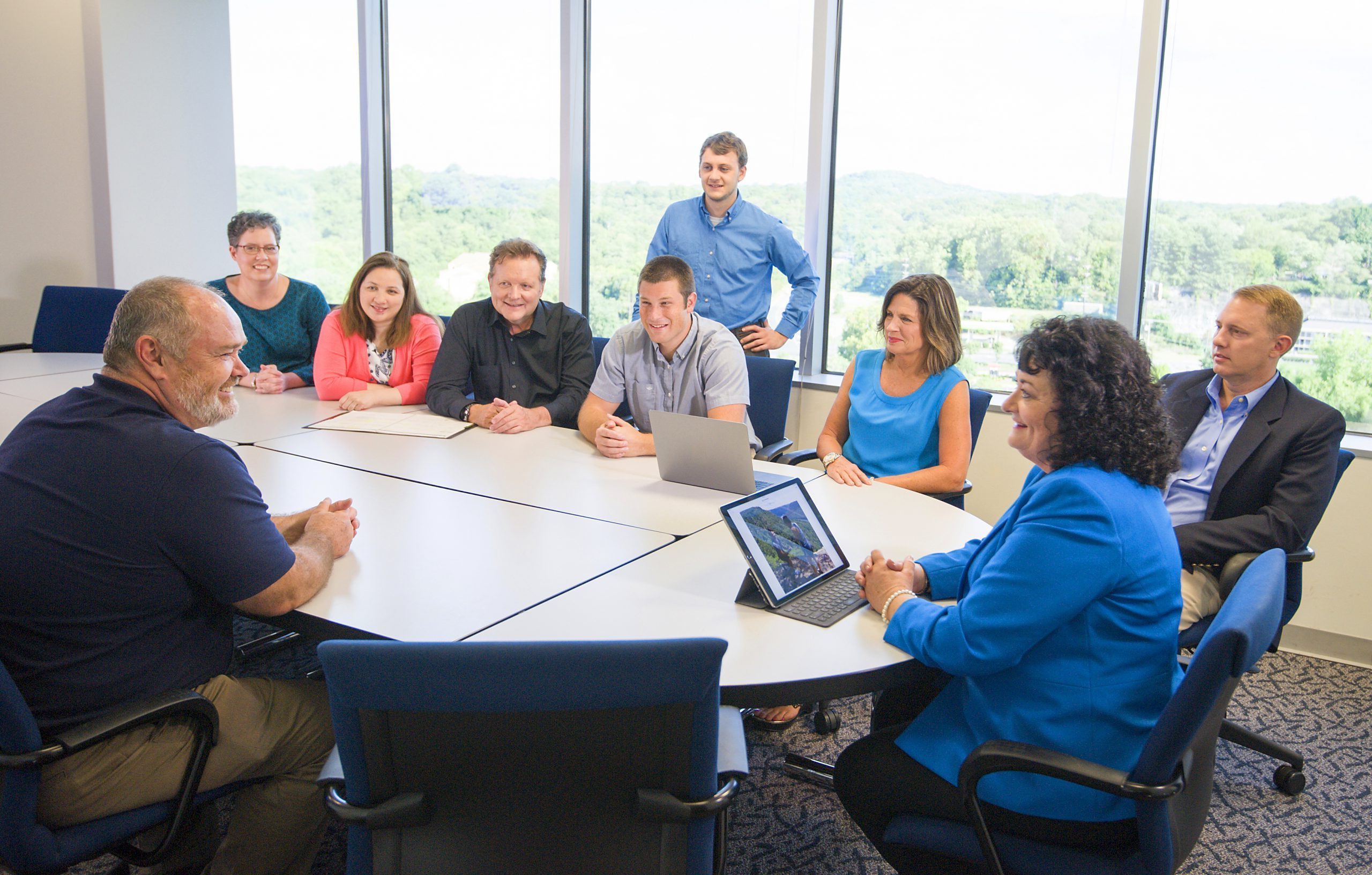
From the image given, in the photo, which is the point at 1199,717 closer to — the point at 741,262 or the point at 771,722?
the point at 771,722

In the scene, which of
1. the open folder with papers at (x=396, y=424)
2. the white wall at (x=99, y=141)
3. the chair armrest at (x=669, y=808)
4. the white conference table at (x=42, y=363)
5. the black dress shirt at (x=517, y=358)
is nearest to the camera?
the chair armrest at (x=669, y=808)

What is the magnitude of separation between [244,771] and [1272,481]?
103 inches

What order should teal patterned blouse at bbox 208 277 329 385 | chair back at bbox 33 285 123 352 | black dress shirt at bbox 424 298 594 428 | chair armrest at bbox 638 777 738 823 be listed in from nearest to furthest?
1. chair armrest at bbox 638 777 738 823
2. black dress shirt at bbox 424 298 594 428
3. teal patterned blouse at bbox 208 277 329 385
4. chair back at bbox 33 285 123 352

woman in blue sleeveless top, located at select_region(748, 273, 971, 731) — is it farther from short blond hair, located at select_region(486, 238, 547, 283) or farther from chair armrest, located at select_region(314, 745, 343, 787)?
chair armrest, located at select_region(314, 745, 343, 787)

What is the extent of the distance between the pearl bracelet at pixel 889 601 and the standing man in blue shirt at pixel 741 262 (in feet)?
8.68

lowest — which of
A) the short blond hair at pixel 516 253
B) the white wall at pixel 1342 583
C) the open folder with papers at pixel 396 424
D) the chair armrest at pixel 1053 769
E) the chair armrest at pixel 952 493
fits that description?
the white wall at pixel 1342 583

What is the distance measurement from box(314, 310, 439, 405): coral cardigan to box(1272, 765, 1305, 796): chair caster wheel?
10.1 ft

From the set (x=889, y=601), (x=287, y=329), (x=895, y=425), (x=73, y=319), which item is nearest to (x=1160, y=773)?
(x=889, y=601)

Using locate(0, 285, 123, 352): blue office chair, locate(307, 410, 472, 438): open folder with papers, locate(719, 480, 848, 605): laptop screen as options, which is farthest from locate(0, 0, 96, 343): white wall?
locate(719, 480, 848, 605): laptop screen

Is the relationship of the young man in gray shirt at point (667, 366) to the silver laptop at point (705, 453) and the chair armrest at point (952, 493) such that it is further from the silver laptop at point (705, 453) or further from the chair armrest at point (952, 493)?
the chair armrest at point (952, 493)

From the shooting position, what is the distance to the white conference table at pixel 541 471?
2.34 m

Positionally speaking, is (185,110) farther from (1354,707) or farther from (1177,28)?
(1354,707)

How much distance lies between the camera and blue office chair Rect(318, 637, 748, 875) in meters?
1.05

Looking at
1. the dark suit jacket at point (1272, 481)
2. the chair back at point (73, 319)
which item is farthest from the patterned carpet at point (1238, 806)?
the chair back at point (73, 319)
